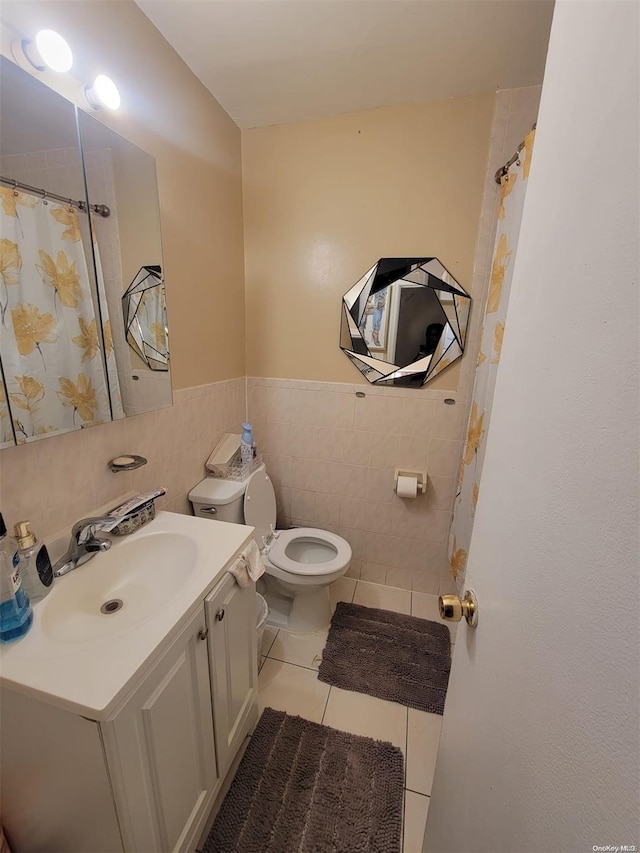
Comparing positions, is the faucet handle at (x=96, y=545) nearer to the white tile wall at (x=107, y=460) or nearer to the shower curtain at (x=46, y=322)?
the white tile wall at (x=107, y=460)

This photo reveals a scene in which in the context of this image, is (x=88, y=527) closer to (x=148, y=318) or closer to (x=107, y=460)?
(x=107, y=460)

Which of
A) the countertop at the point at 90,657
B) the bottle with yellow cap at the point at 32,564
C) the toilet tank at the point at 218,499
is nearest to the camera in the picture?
the countertop at the point at 90,657

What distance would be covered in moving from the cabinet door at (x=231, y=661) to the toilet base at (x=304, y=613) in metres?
0.46

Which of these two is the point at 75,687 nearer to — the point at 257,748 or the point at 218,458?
the point at 257,748

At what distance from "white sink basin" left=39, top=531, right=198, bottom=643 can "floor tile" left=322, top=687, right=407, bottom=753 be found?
3.07ft

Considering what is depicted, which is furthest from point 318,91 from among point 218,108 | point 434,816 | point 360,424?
point 434,816

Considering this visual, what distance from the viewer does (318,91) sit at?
148cm

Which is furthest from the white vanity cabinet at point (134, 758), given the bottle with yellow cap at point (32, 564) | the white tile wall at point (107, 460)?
the white tile wall at point (107, 460)

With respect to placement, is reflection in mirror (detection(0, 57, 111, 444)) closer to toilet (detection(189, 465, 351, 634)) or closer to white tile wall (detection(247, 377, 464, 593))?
toilet (detection(189, 465, 351, 634))

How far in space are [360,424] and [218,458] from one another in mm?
797

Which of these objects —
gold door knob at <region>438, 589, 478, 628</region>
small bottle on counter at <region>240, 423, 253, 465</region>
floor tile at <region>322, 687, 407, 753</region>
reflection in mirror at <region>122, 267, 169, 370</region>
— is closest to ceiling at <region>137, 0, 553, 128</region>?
reflection in mirror at <region>122, 267, 169, 370</region>

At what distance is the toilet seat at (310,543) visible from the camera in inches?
63.1

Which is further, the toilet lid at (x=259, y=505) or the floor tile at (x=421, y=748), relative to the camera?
the toilet lid at (x=259, y=505)

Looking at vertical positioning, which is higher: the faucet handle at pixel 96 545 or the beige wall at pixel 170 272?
the beige wall at pixel 170 272
